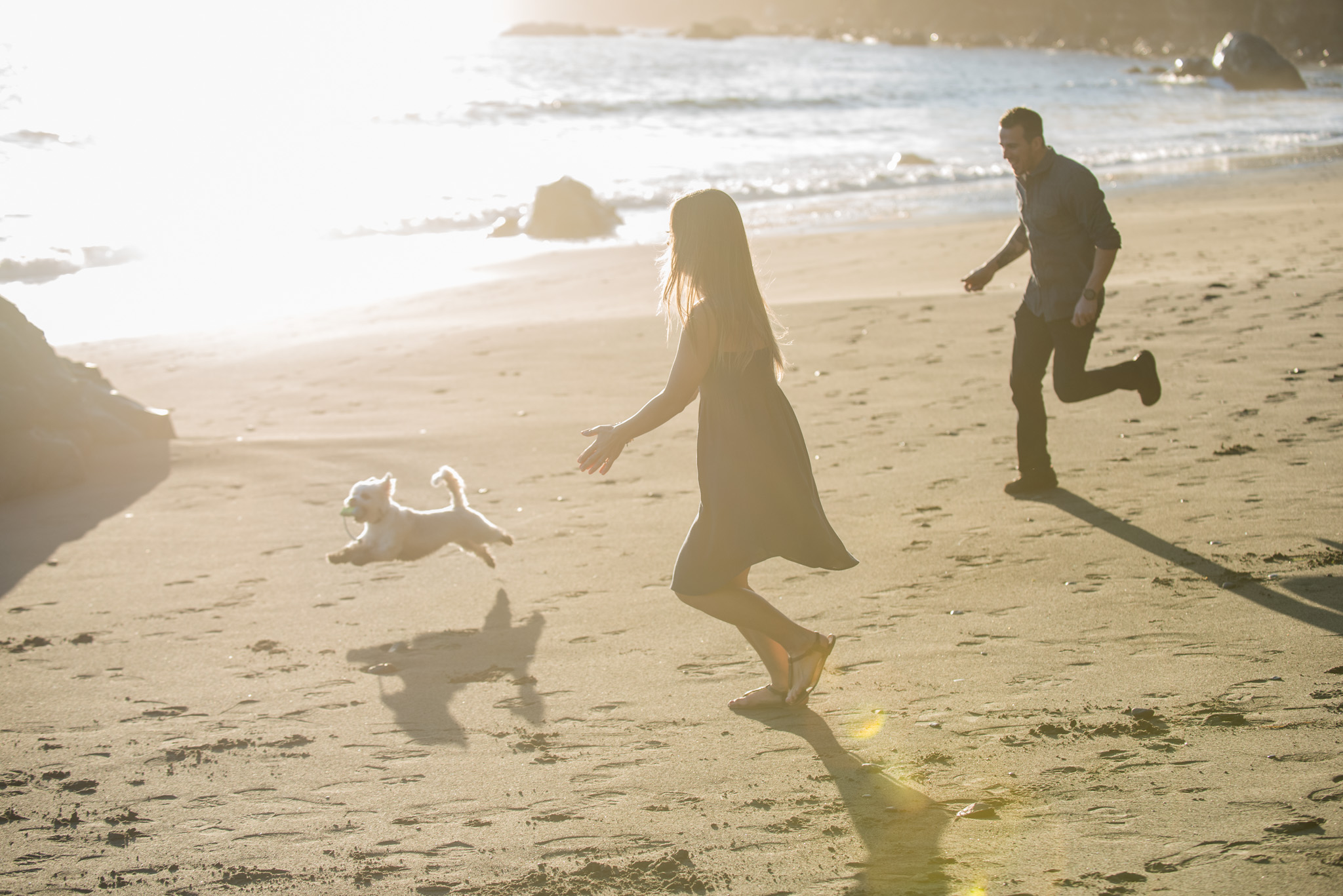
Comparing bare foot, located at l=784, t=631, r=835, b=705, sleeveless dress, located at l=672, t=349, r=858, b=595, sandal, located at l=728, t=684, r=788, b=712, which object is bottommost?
sandal, located at l=728, t=684, r=788, b=712

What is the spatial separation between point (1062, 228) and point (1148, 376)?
901 mm

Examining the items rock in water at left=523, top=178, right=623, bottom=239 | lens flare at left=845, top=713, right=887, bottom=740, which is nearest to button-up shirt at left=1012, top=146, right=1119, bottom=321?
lens flare at left=845, top=713, right=887, bottom=740

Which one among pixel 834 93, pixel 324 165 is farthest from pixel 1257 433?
pixel 834 93

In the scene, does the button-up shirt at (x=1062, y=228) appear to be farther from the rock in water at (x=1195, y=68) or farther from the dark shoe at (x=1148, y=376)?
the rock in water at (x=1195, y=68)

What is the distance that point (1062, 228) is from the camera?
5188 mm

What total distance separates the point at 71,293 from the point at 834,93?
34872 millimetres

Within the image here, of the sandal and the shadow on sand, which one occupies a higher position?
the sandal

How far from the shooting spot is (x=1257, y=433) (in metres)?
5.92

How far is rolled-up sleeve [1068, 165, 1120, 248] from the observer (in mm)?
5020

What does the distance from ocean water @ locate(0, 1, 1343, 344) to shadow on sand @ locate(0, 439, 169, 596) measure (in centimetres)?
457

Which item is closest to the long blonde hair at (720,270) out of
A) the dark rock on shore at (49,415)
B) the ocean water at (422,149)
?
the dark rock on shore at (49,415)

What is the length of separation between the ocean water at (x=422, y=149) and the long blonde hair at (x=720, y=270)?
9505mm

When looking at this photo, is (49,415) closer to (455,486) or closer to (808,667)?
(455,486)

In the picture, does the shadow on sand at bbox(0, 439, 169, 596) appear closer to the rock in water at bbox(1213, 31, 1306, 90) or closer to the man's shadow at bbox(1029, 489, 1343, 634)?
the man's shadow at bbox(1029, 489, 1343, 634)
